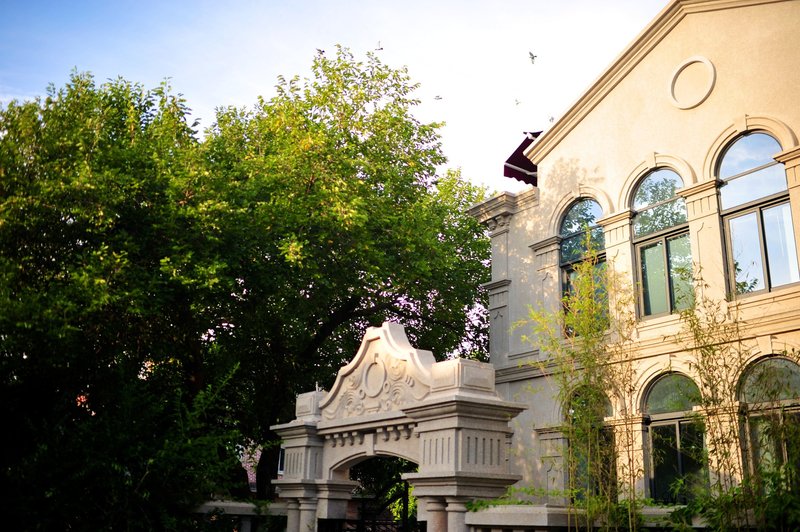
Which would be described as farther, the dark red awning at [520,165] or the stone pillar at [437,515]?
the dark red awning at [520,165]

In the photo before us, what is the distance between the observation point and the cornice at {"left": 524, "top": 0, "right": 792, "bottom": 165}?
1666 centimetres

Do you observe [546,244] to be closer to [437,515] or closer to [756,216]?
[756,216]

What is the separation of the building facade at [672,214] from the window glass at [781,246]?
0.08 feet

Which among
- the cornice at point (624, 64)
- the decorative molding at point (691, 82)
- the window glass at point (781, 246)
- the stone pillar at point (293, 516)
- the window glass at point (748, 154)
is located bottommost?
the stone pillar at point (293, 516)

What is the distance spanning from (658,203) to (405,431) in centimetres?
943

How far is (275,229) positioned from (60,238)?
4439 millimetres

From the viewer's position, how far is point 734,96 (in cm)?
1572

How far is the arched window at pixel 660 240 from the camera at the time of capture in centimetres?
1636

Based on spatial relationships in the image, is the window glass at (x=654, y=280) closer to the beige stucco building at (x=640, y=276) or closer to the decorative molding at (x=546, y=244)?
the beige stucco building at (x=640, y=276)

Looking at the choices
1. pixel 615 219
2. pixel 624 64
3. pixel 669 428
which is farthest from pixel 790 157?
pixel 669 428

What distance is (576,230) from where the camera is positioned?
18.9 metres

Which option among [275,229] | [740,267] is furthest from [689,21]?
[275,229]

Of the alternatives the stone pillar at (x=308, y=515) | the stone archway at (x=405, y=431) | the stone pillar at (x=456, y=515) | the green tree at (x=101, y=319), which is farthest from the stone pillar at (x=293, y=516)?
the stone pillar at (x=456, y=515)

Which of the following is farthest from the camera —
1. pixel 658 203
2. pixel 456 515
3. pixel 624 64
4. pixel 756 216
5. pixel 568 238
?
pixel 568 238
